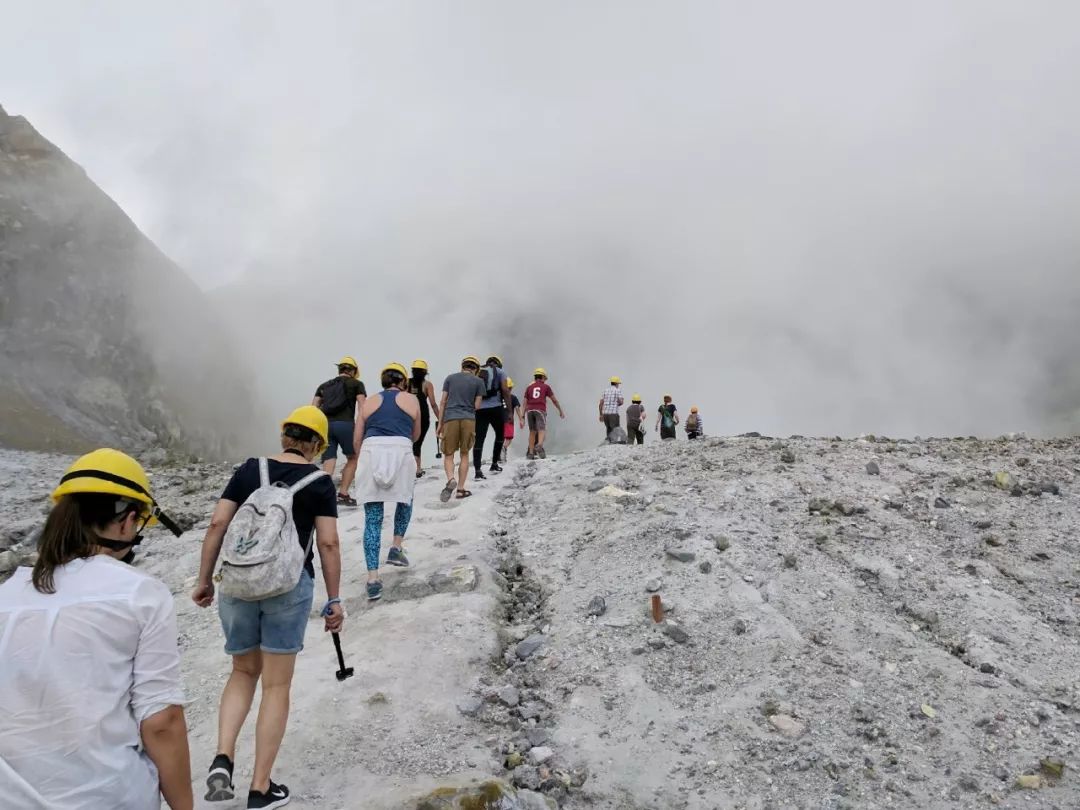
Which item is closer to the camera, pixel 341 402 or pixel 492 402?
pixel 341 402

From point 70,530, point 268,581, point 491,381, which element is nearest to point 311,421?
point 268,581

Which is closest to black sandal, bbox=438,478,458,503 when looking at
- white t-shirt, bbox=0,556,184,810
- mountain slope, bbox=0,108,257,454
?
white t-shirt, bbox=0,556,184,810

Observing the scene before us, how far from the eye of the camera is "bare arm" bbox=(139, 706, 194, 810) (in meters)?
2.34

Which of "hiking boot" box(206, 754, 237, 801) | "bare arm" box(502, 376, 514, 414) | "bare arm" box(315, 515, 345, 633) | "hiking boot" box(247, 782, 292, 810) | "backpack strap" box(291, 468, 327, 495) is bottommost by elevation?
"hiking boot" box(247, 782, 292, 810)

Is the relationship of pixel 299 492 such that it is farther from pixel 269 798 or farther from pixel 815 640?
pixel 815 640

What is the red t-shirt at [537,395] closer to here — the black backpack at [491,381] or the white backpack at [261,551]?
the black backpack at [491,381]

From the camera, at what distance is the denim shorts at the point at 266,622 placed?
4.18 m

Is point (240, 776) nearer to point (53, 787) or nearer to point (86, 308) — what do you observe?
point (53, 787)

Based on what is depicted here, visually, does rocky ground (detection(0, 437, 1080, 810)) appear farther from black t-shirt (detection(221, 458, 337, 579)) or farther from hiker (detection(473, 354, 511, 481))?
hiker (detection(473, 354, 511, 481))

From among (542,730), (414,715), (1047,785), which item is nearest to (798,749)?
(1047,785)

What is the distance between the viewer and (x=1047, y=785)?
14.4 ft

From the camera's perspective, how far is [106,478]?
2.53 metres

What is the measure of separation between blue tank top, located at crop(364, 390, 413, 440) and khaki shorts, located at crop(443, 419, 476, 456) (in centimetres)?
314

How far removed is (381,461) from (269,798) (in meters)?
3.82
